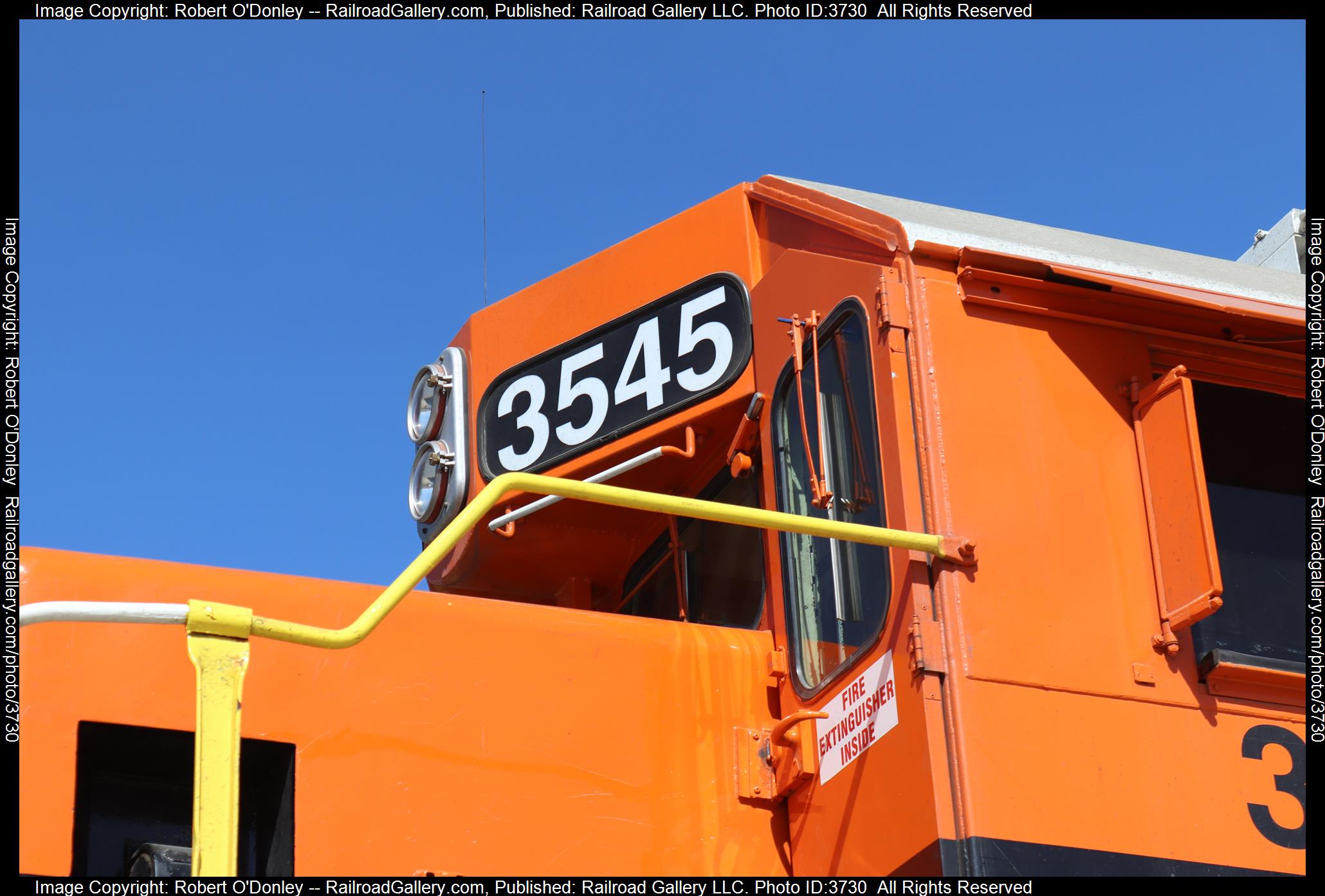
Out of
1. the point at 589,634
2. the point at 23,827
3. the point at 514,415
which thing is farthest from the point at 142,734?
the point at 514,415

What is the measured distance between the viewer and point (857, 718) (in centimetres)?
582

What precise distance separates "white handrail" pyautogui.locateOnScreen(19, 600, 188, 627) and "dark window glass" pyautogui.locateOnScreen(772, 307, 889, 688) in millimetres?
2391

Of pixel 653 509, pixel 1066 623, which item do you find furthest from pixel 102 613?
pixel 1066 623

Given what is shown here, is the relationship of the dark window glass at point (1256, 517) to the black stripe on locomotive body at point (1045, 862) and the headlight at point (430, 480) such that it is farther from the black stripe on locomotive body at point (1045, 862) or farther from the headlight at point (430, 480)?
the headlight at point (430, 480)

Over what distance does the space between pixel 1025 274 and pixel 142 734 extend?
3.33m

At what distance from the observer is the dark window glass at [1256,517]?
235 inches

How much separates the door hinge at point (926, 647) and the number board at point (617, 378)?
5.94 ft

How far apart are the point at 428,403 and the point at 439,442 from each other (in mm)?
313

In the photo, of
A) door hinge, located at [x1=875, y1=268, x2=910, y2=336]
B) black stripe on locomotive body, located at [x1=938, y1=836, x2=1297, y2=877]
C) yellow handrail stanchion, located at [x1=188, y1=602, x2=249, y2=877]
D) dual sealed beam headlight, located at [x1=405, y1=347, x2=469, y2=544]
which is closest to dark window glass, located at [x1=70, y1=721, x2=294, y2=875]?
yellow handrail stanchion, located at [x1=188, y1=602, x2=249, y2=877]

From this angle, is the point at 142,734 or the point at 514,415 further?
the point at 514,415

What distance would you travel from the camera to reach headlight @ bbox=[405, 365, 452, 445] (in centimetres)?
842

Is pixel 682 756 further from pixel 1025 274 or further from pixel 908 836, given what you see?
pixel 1025 274

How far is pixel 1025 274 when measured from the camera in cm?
615

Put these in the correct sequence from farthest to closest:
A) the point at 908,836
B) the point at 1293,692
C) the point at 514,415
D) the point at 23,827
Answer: the point at 514,415, the point at 1293,692, the point at 908,836, the point at 23,827
